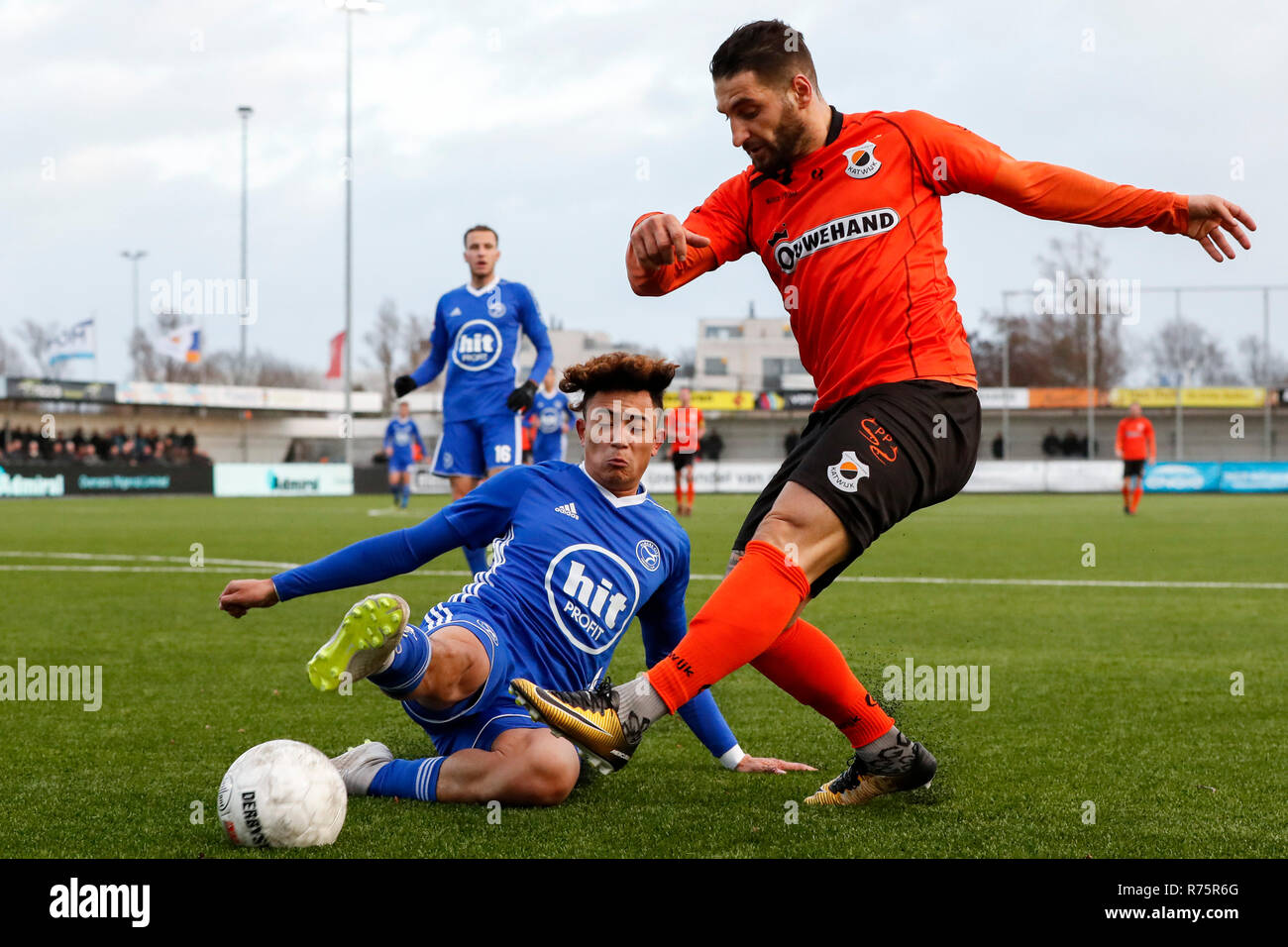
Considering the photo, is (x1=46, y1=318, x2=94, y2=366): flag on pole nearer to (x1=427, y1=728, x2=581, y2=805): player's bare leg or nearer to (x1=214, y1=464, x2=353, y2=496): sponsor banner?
(x1=214, y1=464, x2=353, y2=496): sponsor banner

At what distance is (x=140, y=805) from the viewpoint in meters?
3.49

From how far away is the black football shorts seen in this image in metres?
3.13

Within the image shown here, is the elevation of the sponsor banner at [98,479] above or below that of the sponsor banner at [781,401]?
below

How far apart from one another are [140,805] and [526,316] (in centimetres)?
657

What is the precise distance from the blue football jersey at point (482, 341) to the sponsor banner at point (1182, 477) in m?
31.3

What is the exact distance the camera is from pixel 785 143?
3.42m

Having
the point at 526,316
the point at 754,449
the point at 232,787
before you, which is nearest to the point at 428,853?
the point at 232,787

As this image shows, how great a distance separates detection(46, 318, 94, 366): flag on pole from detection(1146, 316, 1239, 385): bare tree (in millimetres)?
39129

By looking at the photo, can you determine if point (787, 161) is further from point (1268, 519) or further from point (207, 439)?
point (207, 439)

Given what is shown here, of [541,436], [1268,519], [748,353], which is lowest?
[1268,519]

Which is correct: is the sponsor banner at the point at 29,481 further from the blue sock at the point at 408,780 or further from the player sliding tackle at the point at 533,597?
the blue sock at the point at 408,780

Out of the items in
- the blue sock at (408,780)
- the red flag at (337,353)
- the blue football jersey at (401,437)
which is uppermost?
the red flag at (337,353)

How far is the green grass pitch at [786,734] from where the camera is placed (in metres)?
3.16

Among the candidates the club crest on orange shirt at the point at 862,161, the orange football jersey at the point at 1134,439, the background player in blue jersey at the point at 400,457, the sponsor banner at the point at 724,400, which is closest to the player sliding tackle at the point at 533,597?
the club crest on orange shirt at the point at 862,161
